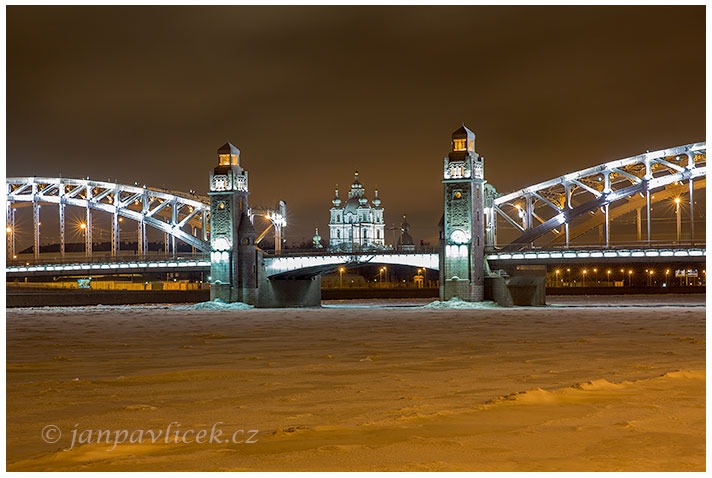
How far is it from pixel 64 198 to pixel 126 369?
7181cm

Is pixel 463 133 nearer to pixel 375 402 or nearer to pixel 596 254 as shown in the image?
pixel 596 254

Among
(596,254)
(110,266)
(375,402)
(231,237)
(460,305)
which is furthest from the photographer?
(110,266)

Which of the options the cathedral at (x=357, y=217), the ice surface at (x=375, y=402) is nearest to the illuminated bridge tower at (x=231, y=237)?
the ice surface at (x=375, y=402)

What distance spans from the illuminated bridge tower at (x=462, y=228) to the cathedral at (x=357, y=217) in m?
102

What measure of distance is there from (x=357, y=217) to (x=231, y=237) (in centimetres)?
10400

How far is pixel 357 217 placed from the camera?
176 metres

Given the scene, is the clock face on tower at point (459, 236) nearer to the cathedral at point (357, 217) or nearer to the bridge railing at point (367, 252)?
the bridge railing at point (367, 252)

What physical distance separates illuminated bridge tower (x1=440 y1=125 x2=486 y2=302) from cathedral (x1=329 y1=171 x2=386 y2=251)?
102 meters

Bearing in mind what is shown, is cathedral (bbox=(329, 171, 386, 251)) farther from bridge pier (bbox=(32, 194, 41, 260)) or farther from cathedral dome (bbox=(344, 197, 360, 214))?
bridge pier (bbox=(32, 194, 41, 260))

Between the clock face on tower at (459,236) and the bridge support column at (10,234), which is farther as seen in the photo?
the bridge support column at (10,234)

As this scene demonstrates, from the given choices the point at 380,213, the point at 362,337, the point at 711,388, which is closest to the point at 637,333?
the point at 362,337

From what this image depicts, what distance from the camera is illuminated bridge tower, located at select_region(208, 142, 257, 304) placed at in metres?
71.9

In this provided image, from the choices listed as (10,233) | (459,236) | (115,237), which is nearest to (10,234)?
(10,233)

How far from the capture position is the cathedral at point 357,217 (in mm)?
173000
